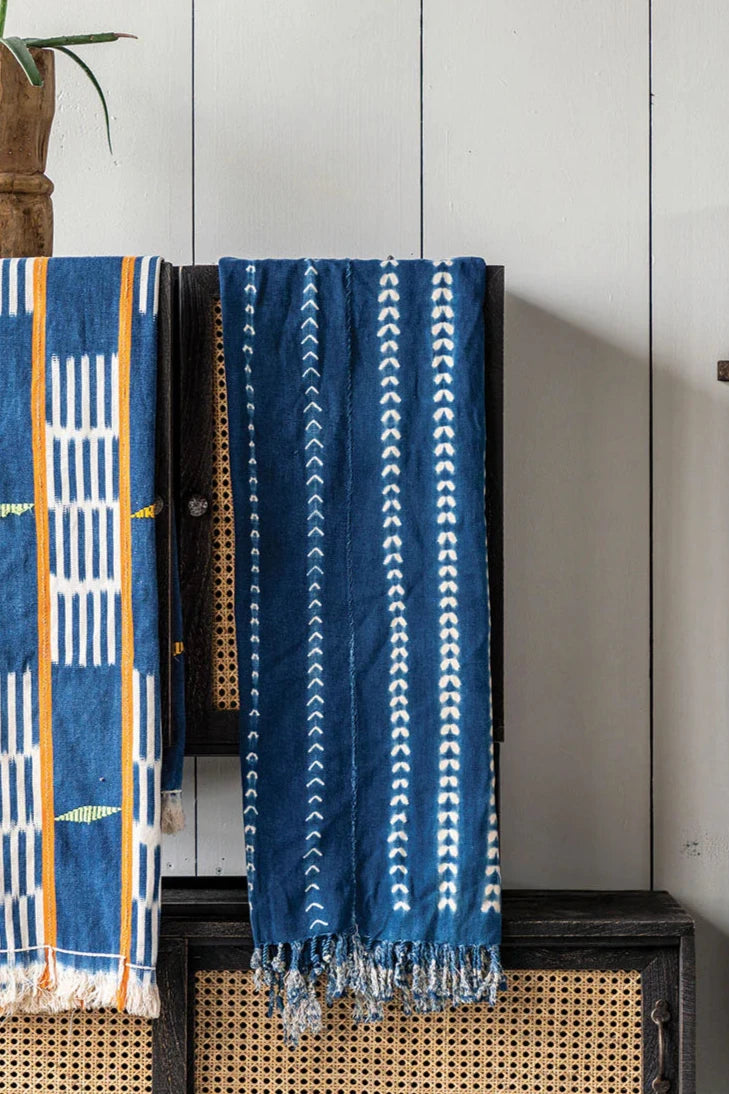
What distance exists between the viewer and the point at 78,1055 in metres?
1.14

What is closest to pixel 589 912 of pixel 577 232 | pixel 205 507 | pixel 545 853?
pixel 545 853

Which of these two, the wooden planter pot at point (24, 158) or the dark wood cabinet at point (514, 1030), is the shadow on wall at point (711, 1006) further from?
the wooden planter pot at point (24, 158)

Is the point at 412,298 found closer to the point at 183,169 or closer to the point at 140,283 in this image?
the point at 140,283

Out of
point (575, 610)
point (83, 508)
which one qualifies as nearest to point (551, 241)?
point (575, 610)

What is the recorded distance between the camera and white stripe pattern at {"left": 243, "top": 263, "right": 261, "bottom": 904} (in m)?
1.12

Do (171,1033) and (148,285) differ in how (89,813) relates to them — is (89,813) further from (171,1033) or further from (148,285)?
(148,285)

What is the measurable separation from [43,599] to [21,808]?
8.6 inches

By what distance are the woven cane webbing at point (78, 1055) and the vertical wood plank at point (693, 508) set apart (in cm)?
67

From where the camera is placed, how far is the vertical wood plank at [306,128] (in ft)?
4.39

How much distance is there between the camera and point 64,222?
1.34 m

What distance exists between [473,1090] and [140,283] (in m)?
0.94

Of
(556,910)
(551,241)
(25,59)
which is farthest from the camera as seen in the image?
(551,241)

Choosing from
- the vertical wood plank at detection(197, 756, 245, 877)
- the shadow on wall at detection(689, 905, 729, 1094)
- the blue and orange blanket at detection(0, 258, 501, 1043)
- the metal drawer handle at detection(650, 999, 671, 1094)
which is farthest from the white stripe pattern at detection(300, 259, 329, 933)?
the shadow on wall at detection(689, 905, 729, 1094)

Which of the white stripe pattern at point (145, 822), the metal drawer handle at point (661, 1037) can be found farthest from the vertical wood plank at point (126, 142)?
the metal drawer handle at point (661, 1037)
